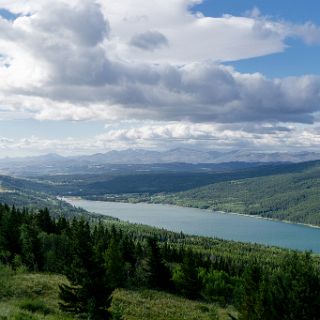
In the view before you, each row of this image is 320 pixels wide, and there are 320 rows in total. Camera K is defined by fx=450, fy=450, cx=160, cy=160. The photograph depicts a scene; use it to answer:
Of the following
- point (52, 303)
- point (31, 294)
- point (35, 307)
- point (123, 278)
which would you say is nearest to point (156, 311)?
point (52, 303)

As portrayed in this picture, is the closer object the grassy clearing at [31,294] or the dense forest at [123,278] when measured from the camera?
the grassy clearing at [31,294]

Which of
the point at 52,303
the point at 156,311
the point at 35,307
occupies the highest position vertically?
the point at 35,307

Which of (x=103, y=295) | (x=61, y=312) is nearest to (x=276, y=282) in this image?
(x=103, y=295)

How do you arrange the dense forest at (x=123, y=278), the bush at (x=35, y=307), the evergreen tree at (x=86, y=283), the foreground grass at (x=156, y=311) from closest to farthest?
the bush at (x=35, y=307), the evergreen tree at (x=86, y=283), the dense forest at (x=123, y=278), the foreground grass at (x=156, y=311)

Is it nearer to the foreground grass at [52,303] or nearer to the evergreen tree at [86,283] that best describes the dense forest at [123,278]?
the evergreen tree at [86,283]

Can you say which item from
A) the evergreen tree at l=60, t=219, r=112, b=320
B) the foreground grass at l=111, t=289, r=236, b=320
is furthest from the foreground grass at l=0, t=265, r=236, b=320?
the evergreen tree at l=60, t=219, r=112, b=320

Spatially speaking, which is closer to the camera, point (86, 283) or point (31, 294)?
point (86, 283)

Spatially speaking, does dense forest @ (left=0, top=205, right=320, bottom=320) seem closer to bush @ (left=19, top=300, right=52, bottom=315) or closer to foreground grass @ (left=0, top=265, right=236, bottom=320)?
foreground grass @ (left=0, top=265, right=236, bottom=320)

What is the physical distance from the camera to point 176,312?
58719 millimetres

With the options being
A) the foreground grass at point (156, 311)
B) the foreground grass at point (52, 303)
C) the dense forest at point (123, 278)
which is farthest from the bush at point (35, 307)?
the foreground grass at point (156, 311)

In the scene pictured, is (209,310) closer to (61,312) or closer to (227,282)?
(61,312)

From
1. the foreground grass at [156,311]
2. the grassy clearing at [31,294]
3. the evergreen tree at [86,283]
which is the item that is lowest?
the foreground grass at [156,311]

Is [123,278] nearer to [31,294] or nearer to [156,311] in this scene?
[156,311]

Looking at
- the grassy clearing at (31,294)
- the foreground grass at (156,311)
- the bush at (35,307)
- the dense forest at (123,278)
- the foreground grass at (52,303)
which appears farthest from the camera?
the foreground grass at (156,311)
